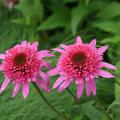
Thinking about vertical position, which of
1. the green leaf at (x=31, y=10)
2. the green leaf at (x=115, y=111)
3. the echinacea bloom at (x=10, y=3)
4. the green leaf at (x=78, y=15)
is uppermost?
the echinacea bloom at (x=10, y=3)

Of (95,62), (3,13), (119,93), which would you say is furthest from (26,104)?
(3,13)

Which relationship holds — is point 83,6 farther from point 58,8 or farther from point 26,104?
point 26,104

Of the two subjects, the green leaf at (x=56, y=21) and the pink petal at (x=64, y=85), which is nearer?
the pink petal at (x=64, y=85)

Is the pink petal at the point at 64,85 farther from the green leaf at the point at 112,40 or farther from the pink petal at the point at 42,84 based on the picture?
the green leaf at the point at 112,40

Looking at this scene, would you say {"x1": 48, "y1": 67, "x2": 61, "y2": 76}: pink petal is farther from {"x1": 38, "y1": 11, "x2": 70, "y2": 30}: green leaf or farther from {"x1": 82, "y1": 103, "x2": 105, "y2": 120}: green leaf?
{"x1": 38, "y1": 11, "x2": 70, "y2": 30}: green leaf

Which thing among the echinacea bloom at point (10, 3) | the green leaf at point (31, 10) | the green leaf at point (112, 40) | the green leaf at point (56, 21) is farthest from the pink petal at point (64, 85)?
the echinacea bloom at point (10, 3)
